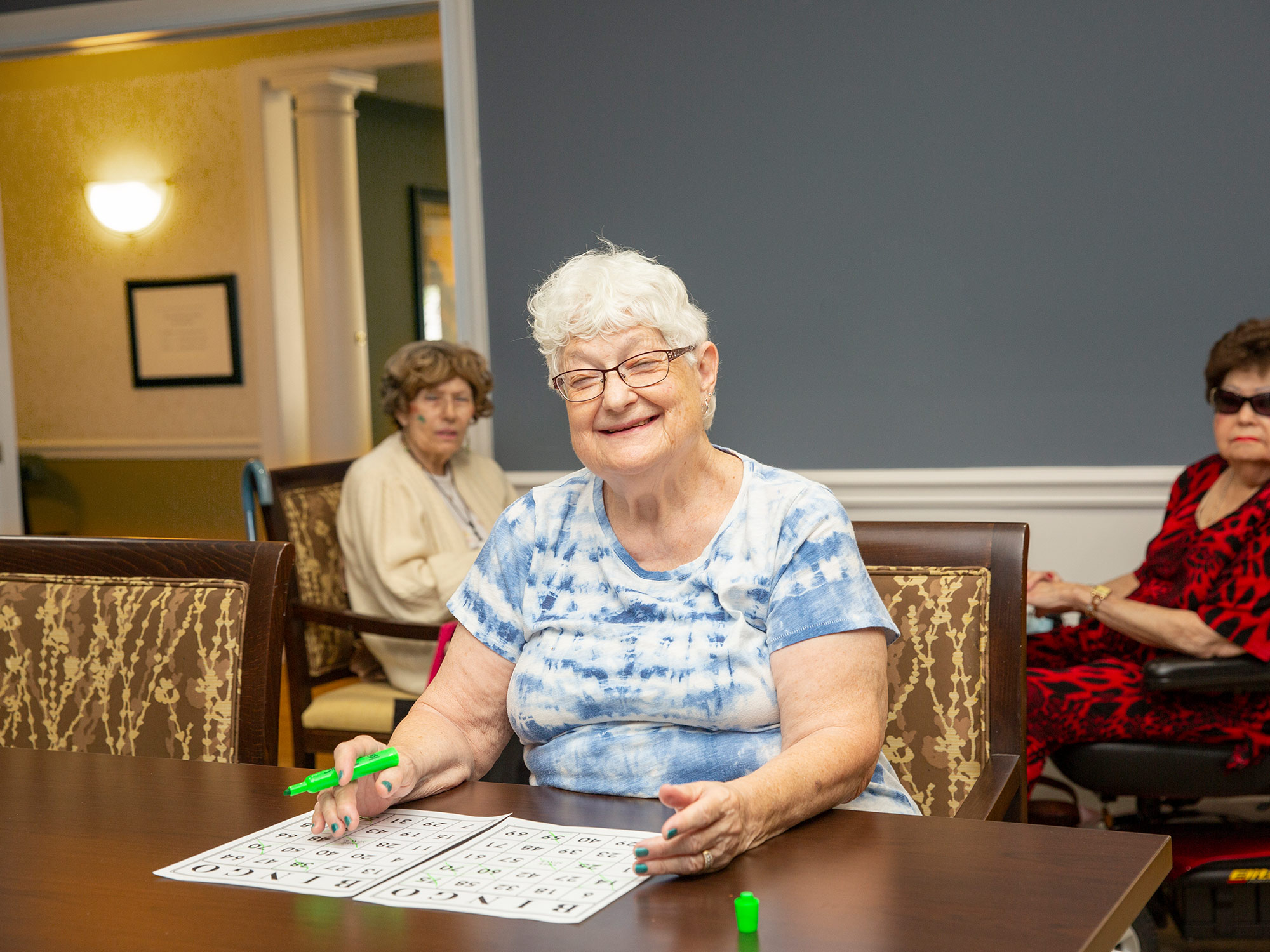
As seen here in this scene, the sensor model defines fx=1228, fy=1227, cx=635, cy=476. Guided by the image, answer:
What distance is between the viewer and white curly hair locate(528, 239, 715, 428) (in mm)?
1541

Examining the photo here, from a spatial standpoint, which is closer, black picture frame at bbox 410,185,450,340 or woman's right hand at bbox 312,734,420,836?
woman's right hand at bbox 312,734,420,836

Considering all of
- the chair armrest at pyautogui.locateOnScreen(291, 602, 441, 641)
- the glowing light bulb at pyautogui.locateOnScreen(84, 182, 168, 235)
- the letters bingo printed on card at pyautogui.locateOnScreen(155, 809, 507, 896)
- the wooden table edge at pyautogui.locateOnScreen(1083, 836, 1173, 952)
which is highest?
the glowing light bulb at pyautogui.locateOnScreen(84, 182, 168, 235)

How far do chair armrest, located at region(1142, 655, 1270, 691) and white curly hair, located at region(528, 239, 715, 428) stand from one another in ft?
4.19

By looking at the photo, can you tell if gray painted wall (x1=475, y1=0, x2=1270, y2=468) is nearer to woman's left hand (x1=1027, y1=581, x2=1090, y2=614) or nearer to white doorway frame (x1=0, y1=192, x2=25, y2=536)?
woman's left hand (x1=1027, y1=581, x2=1090, y2=614)

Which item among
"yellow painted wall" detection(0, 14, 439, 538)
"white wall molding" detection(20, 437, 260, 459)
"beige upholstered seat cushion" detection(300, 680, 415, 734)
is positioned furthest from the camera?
"white wall molding" detection(20, 437, 260, 459)

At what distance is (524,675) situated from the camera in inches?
60.6

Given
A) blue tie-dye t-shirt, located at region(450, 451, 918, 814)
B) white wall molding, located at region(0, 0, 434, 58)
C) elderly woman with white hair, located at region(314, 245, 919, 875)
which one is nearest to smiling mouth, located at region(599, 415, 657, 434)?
elderly woman with white hair, located at region(314, 245, 919, 875)

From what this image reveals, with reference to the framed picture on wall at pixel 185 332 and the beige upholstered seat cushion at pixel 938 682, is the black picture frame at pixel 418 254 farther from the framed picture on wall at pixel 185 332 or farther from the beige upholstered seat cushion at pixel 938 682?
the beige upholstered seat cushion at pixel 938 682

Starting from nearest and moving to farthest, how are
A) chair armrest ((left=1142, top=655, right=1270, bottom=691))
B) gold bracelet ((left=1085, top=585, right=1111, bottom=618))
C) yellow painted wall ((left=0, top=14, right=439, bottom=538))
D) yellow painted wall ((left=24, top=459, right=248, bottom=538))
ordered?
chair armrest ((left=1142, top=655, right=1270, bottom=691))
gold bracelet ((left=1085, top=585, right=1111, bottom=618))
yellow painted wall ((left=0, top=14, right=439, bottom=538))
yellow painted wall ((left=24, top=459, right=248, bottom=538))

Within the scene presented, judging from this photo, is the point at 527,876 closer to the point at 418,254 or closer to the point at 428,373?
the point at 428,373

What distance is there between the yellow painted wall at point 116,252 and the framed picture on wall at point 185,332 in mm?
62

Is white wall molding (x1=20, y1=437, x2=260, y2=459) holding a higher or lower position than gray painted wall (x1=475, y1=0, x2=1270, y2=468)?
lower

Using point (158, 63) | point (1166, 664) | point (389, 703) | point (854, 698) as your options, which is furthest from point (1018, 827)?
point (158, 63)

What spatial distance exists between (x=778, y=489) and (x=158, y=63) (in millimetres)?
5882
